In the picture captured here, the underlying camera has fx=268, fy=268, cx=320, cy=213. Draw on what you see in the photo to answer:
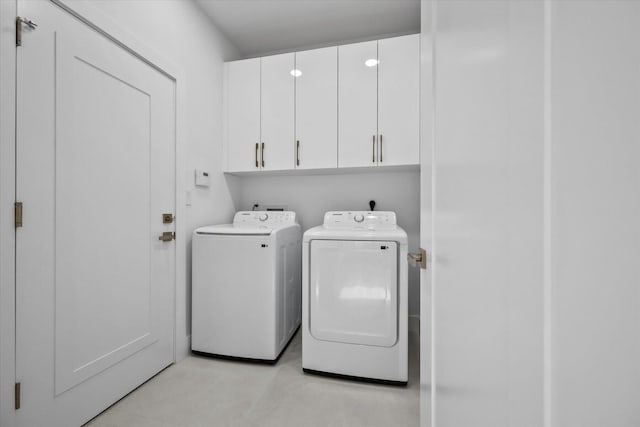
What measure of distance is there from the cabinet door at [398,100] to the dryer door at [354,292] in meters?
0.88

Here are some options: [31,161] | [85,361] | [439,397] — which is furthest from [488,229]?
[85,361]

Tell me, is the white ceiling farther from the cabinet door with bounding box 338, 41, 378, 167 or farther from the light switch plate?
the light switch plate

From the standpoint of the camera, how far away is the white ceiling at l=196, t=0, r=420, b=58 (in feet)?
7.05

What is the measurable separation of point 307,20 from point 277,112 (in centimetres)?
82

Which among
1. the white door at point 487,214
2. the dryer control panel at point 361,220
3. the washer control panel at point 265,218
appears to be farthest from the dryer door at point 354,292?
the white door at point 487,214

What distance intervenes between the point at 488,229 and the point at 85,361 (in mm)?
1803

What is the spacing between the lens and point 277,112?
239 centimetres

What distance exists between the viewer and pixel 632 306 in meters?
0.20

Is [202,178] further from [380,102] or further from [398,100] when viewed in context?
[398,100]

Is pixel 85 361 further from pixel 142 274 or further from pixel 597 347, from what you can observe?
pixel 597 347

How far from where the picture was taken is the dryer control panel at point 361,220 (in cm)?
224

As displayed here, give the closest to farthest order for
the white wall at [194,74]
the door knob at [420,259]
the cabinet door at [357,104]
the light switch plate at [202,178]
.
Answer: the door knob at [420,259]
the white wall at [194,74]
the light switch plate at [202,178]
the cabinet door at [357,104]

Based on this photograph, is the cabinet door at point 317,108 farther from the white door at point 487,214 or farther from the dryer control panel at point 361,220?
the white door at point 487,214

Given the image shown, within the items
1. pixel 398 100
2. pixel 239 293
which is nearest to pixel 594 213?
pixel 239 293
